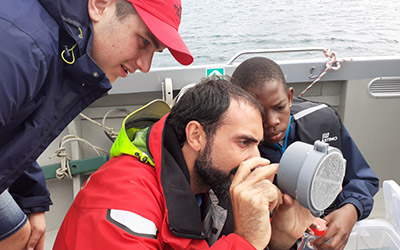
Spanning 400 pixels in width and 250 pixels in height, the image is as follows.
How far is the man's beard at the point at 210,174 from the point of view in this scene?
1.43 m

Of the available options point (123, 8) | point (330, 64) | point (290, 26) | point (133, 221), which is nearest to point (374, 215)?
point (330, 64)

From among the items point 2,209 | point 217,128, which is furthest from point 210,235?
point 2,209

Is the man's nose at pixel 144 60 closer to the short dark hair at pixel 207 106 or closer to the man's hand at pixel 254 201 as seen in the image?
the short dark hair at pixel 207 106

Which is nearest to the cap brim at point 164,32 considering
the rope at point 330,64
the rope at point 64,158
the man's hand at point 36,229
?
the man's hand at point 36,229

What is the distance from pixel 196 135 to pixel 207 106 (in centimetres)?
12

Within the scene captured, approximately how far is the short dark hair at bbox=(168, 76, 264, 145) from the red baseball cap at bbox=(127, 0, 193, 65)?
0.25 metres

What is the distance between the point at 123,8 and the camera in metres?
1.15

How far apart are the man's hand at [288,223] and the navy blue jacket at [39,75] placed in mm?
Result: 748

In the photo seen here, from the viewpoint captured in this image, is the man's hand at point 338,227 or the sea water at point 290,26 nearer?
the man's hand at point 338,227

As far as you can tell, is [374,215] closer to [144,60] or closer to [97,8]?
[144,60]

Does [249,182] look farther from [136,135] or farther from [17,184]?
[17,184]

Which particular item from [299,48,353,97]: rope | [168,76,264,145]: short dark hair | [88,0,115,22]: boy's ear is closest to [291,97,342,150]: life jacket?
[168,76,264,145]: short dark hair

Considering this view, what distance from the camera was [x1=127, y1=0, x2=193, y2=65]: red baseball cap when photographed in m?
1.15

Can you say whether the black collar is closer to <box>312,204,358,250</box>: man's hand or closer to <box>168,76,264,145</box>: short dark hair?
<box>168,76,264,145</box>: short dark hair
